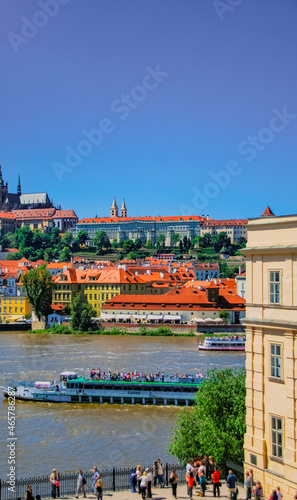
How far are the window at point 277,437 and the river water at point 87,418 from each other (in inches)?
278

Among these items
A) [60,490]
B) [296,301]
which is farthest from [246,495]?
[60,490]

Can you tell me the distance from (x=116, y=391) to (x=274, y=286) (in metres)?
16.1

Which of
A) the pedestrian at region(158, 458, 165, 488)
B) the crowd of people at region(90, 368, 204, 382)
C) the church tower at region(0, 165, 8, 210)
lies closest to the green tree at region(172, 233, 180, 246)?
the church tower at region(0, 165, 8, 210)

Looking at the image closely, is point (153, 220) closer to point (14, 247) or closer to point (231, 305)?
point (14, 247)

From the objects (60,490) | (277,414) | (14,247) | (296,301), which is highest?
(14,247)

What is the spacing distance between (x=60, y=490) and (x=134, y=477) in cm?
174

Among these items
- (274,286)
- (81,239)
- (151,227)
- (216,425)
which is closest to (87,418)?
(216,425)

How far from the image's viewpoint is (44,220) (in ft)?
487

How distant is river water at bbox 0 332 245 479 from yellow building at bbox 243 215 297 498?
270 inches

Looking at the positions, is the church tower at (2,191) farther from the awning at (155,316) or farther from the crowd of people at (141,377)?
the crowd of people at (141,377)

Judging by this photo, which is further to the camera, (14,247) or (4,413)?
(14,247)

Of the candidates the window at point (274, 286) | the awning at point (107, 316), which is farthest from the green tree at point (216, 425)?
the awning at point (107, 316)

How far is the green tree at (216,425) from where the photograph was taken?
13.6 m

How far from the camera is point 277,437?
10.5m
